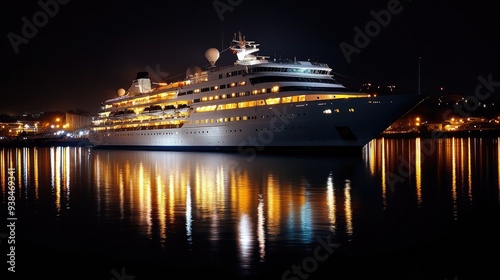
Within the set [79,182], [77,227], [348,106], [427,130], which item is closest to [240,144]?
[348,106]

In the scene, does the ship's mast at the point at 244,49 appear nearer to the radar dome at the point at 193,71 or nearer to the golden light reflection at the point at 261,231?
the radar dome at the point at 193,71

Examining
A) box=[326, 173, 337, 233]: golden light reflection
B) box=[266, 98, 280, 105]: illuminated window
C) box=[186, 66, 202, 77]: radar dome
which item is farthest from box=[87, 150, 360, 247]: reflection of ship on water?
box=[186, 66, 202, 77]: radar dome

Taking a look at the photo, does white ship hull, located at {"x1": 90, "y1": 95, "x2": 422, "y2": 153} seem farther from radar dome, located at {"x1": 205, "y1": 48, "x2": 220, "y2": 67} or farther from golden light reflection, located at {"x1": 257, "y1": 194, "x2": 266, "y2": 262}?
golden light reflection, located at {"x1": 257, "y1": 194, "x2": 266, "y2": 262}

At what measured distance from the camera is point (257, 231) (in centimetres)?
1248

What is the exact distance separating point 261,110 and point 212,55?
20.8 metres

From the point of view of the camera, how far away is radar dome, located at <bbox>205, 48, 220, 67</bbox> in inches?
2591

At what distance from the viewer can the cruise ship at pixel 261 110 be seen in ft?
136

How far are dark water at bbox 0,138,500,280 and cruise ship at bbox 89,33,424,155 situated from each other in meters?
18.5

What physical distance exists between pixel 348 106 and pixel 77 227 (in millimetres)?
30991

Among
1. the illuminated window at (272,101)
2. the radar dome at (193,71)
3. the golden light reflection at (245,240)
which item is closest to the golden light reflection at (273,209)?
the golden light reflection at (245,240)

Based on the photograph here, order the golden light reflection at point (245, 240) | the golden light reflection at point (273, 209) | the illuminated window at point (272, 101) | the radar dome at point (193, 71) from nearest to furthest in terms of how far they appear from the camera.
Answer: the golden light reflection at point (245, 240), the golden light reflection at point (273, 209), the illuminated window at point (272, 101), the radar dome at point (193, 71)

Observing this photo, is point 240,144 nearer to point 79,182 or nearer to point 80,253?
point 79,182

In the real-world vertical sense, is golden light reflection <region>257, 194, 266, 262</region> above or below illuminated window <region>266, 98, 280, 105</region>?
below

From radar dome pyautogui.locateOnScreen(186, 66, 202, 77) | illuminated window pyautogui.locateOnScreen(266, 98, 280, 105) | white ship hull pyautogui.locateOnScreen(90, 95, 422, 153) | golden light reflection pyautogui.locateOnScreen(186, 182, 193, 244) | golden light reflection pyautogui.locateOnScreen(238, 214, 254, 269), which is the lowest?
golden light reflection pyautogui.locateOnScreen(238, 214, 254, 269)
